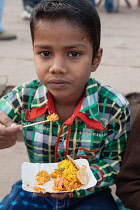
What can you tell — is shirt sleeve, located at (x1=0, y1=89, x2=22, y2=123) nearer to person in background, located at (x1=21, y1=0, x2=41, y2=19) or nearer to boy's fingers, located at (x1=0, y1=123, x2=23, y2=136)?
boy's fingers, located at (x1=0, y1=123, x2=23, y2=136)

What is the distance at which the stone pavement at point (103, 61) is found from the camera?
2.64 metres

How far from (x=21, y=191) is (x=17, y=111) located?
415 mm

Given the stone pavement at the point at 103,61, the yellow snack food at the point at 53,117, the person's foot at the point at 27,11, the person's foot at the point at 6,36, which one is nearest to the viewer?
the yellow snack food at the point at 53,117

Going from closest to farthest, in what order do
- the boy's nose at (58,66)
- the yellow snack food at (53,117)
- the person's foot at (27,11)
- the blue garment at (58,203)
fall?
the boy's nose at (58,66)
the yellow snack food at (53,117)
the blue garment at (58,203)
the person's foot at (27,11)

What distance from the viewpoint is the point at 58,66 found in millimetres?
1622

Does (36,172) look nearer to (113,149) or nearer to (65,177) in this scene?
(65,177)

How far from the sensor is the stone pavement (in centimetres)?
264

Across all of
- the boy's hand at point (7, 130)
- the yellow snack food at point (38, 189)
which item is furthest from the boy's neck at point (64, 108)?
the yellow snack food at point (38, 189)

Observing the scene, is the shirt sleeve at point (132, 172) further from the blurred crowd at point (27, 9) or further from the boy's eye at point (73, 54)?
the blurred crowd at point (27, 9)

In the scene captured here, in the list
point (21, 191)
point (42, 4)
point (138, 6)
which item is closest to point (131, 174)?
point (21, 191)

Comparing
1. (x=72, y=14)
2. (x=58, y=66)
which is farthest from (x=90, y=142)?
(x=72, y=14)

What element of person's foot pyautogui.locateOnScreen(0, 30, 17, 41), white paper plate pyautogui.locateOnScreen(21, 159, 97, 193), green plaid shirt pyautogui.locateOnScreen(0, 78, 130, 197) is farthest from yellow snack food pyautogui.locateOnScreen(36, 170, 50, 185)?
person's foot pyautogui.locateOnScreen(0, 30, 17, 41)

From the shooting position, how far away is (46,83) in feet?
5.65

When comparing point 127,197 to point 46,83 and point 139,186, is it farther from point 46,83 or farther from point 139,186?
point 46,83
